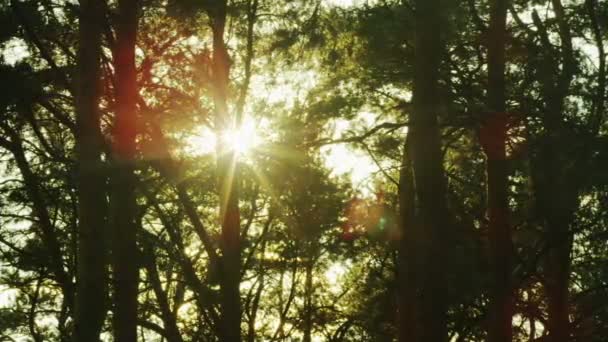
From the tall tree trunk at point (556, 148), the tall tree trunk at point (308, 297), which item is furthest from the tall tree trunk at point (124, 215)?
the tall tree trunk at point (308, 297)

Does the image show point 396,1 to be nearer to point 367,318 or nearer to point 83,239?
point 83,239

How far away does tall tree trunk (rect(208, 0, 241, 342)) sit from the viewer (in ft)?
38.2

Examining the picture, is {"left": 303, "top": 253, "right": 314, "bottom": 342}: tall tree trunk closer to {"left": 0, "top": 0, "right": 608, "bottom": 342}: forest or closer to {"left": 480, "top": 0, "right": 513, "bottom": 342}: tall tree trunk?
{"left": 0, "top": 0, "right": 608, "bottom": 342}: forest

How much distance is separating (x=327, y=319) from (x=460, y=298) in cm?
750

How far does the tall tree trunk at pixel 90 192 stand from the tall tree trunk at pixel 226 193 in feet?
10.5

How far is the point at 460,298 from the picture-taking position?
13.6 meters

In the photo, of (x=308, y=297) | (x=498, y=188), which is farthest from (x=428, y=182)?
(x=308, y=297)

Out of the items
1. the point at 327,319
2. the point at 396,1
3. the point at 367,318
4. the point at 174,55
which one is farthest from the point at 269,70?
the point at 327,319

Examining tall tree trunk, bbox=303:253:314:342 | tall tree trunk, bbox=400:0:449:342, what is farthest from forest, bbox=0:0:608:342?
tall tree trunk, bbox=303:253:314:342

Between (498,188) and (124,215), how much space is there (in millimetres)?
6456

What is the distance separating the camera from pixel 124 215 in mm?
10078

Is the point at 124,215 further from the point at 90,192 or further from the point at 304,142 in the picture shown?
the point at 304,142

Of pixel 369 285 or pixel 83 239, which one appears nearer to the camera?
pixel 83 239

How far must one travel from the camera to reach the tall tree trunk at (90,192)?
7383mm
